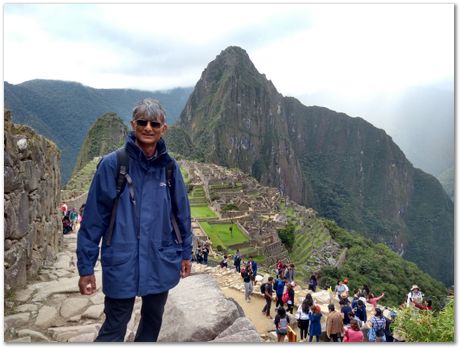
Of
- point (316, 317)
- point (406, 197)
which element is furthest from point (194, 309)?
point (406, 197)

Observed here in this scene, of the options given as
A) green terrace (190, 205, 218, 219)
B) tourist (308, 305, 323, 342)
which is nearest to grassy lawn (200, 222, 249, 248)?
green terrace (190, 205, 218, 219)

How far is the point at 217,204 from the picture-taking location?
119 feet

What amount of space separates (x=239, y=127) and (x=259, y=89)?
2179 centimetres

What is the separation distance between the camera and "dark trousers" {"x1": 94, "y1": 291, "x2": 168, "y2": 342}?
7.95 ft

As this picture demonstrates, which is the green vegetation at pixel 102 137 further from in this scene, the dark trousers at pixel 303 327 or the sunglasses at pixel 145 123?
the sunglasses at pixel 145 123

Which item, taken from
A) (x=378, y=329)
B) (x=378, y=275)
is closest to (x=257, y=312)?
(x=378, y=329)

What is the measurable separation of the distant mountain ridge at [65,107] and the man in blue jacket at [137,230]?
4783 cm

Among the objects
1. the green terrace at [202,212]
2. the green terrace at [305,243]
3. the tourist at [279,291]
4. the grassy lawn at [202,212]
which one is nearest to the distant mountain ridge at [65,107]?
the green terrace at [202,212]

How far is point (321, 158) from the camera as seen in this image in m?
171

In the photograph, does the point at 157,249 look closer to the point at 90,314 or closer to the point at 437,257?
the point at 90,314

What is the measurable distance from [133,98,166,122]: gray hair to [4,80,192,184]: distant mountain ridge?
47.8m

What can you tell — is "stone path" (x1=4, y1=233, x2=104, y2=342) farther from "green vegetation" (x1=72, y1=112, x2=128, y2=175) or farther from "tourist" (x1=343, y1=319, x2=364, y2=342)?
"green vegetation" (x1=72, y1=112, x2=128, y2=175)

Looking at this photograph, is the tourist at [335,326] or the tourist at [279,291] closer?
the tourist at [335,326]

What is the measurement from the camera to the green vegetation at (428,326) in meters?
4.31
